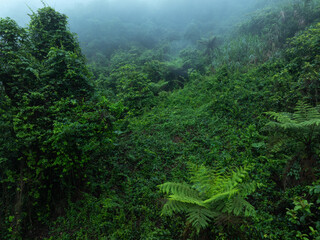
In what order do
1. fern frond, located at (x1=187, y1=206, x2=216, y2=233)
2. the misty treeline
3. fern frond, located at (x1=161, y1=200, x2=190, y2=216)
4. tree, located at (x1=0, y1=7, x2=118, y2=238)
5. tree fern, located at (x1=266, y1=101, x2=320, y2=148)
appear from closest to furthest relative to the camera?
fern frond, located at (x1=187, y1=206, x2=216, y2=233), fern frond, located at (x1=161, y1=200, x2=190, y2=216), the misty treeline, tree fern, located at (x1=266, y1=101, x2=320, y2=148), tree, located at (x1=0, y1=7, x2=118, y2=238)

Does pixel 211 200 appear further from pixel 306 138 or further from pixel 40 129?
pixel 40 129

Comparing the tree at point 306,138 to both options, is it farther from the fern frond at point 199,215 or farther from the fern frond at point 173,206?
the fern frond at point 173,206

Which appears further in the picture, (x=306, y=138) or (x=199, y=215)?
(x=306, y=138)

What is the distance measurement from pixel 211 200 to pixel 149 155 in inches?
128

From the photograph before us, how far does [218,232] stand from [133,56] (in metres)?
20.7

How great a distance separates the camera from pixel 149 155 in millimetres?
5602

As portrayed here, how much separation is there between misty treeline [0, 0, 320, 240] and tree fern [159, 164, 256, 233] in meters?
0.02

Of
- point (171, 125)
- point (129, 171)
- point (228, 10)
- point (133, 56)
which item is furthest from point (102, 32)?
point (129, 171)

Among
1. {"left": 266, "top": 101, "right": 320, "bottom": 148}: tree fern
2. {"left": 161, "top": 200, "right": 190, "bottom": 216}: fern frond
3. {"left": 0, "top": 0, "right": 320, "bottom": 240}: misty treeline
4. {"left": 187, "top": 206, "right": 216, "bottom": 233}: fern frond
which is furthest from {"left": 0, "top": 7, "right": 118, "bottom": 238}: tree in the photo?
{"left": 266, "top": 101, "right": 320, "bottom": 148}: tree fern

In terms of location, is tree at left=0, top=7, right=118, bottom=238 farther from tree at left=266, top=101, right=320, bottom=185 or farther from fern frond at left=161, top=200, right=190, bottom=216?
tree at left=266, top=101, right=320, bottom=185

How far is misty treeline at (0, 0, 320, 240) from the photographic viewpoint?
9.19 feet

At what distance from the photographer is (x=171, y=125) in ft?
23.6

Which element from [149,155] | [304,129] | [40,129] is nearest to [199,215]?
[304,129]

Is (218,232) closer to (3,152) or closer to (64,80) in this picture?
(3,152)
